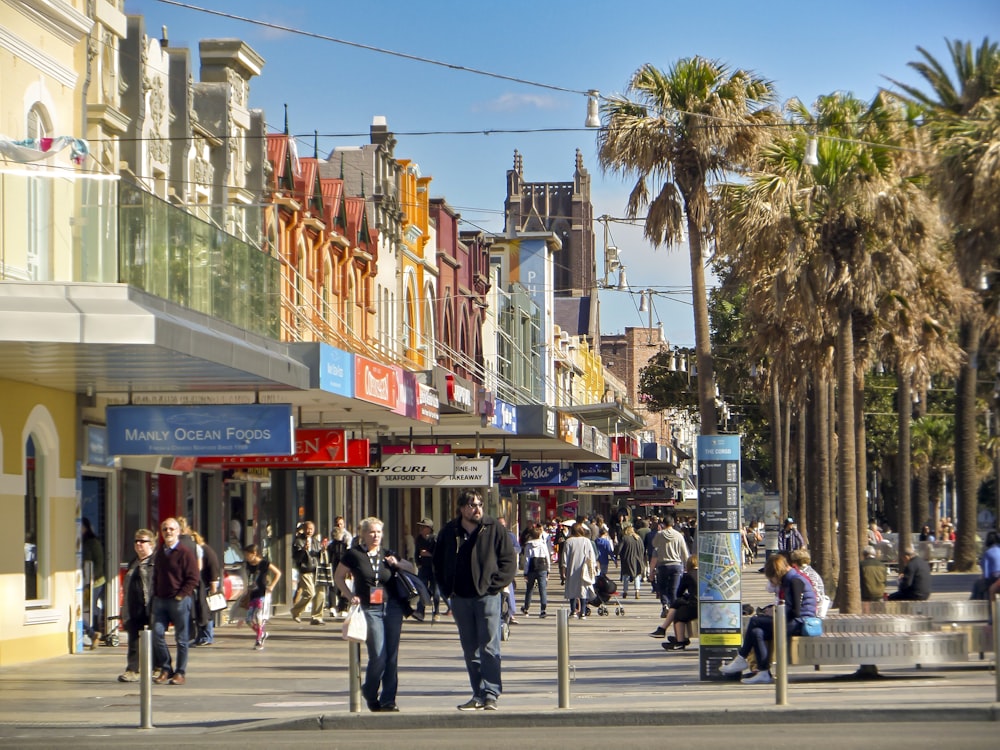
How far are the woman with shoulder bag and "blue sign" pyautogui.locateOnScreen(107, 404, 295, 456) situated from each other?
545 centimetres

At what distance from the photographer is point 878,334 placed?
3325 centimetres

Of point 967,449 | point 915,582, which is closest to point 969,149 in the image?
point 915,582

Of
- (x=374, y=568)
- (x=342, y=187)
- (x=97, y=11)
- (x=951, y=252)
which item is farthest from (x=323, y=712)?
(x=951, y=252)

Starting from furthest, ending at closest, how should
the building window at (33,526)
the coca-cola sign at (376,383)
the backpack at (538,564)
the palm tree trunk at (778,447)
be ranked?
1. the palm tree trunk at (778,447)
2. the backpack at (538,564)
3. the coca-cola sign at (376,383)
4. the building window at (33,526)

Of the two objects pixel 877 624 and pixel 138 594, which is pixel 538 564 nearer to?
pixel 877 624

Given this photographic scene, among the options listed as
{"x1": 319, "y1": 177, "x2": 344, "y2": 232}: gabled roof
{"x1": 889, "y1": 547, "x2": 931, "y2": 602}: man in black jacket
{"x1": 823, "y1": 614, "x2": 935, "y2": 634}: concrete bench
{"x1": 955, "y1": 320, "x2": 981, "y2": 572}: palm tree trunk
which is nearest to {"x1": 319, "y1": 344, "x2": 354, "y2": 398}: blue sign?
{"x1": 823, "y1": 614, "x2": 935, "y2": 634}: concrete bench

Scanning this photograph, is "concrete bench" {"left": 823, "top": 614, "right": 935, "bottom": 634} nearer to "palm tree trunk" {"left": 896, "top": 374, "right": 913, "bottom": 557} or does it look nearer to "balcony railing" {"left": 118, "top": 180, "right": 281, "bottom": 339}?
"balcony railing" {"left": 118, "top": 180, "right": 281, "bottom": 339}

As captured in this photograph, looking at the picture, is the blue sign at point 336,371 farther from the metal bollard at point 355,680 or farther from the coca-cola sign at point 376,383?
the metal bollard at point 355,680

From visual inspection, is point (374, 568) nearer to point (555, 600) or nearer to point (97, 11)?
point (97, 11)

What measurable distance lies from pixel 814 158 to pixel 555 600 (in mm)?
16852

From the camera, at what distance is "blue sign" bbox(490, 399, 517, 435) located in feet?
108

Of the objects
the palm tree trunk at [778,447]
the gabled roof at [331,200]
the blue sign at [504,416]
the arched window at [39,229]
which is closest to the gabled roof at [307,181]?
the gabled roof at [331,200]

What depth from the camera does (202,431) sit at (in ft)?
61.4

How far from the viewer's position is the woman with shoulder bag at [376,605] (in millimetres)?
13375
